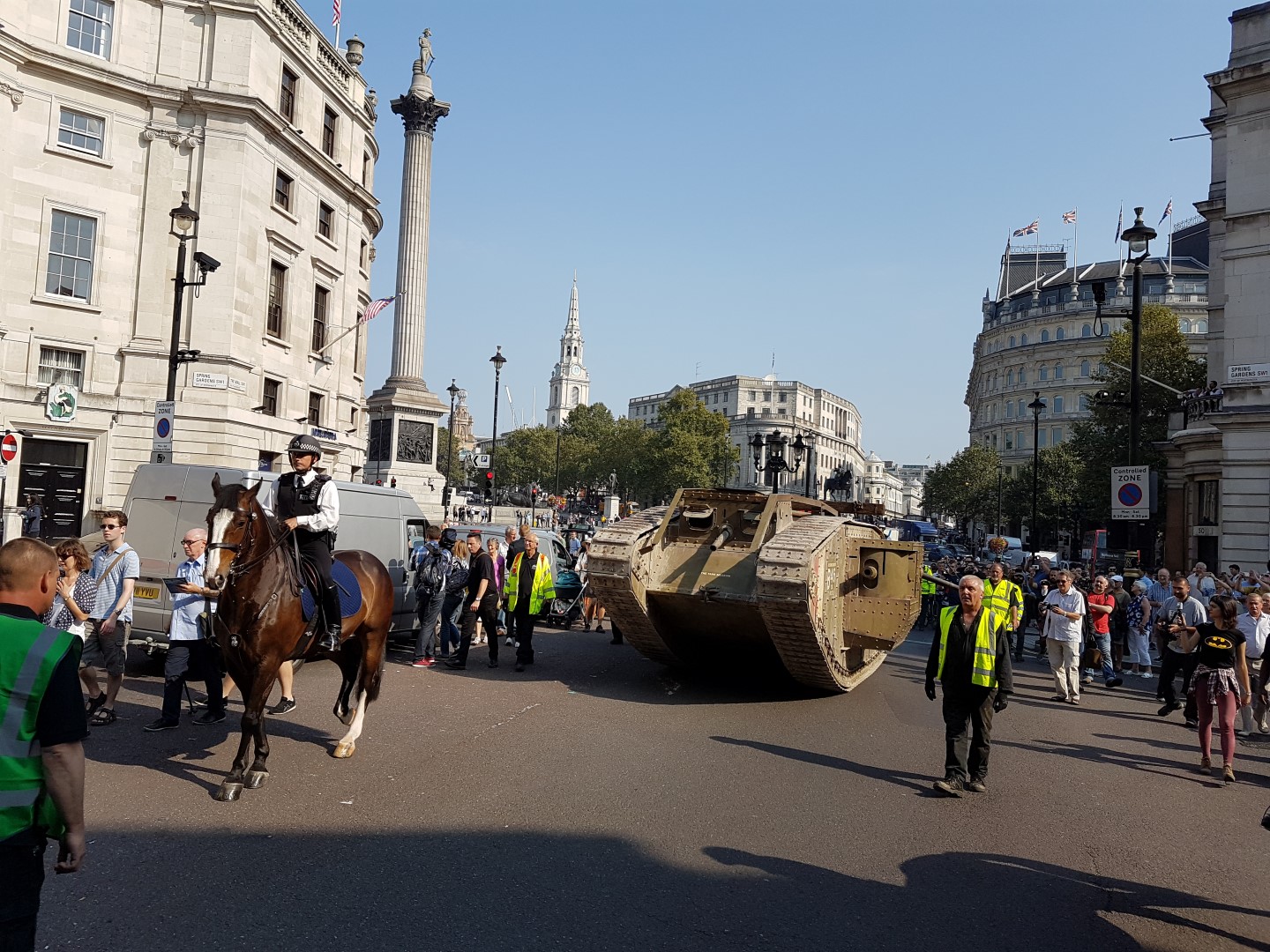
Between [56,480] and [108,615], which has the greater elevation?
[56,480]

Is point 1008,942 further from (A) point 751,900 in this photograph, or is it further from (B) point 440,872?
(B) point 440,872

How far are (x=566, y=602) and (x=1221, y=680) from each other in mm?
12626

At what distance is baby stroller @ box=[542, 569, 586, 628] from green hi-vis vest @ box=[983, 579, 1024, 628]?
30.0ft

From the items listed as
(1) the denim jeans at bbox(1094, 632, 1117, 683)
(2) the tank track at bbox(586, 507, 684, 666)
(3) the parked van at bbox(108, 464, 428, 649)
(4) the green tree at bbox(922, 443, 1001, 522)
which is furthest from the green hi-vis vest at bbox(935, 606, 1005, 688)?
(4) the green tree at bbox(922, 443, 1001, 522)

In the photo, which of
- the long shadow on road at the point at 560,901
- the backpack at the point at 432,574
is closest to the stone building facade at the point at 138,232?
the backpack at the point at 432,574

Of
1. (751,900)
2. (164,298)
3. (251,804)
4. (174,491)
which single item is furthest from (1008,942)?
(164,298)

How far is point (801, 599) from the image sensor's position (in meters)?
9.07

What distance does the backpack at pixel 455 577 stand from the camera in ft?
42.4

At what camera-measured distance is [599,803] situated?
6.30 meters

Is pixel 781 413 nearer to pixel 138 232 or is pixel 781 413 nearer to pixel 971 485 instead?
pixel 971 485

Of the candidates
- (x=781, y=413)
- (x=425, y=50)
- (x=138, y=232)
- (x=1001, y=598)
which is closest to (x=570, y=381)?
(x=781, y=413)

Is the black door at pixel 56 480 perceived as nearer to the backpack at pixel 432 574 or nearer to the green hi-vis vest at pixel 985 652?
the backpack at pixel 432 574

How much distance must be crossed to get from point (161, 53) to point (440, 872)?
29.5m

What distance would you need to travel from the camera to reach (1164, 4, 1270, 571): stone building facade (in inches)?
971
